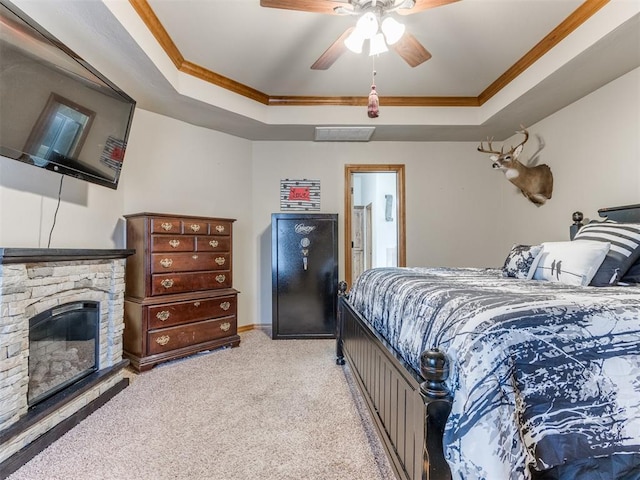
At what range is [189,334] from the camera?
2.89 metres

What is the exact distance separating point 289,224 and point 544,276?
7.80 feet

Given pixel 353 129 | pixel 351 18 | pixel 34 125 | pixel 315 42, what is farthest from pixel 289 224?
pixel 34 125

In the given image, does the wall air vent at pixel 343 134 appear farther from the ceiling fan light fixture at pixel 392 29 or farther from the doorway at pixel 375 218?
the ceiling fan light fixture at pixel 392 29

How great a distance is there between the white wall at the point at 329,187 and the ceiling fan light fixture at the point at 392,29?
6.46 ft

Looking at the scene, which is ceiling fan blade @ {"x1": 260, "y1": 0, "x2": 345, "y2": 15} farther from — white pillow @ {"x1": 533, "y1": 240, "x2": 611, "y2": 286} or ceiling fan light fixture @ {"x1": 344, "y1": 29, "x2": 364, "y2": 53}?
white pillow @ {"x1": 533, "y1": 240, "x2": 611, "y2": 286}

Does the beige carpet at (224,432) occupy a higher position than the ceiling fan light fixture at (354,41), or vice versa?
the ceiling fan light fixture at (354,41)

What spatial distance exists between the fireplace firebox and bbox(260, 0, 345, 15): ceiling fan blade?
2.07 meters

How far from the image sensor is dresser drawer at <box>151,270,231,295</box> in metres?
2.74

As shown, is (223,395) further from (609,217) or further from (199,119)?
(609,217)

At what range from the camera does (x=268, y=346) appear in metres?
3.30

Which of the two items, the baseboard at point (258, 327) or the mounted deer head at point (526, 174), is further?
the baseboard at point (258, 327)

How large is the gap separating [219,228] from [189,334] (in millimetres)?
1004

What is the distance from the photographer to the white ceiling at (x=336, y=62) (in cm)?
209

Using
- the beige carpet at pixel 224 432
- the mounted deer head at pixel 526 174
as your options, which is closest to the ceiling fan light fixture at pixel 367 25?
the mounted deer head at pixel 526 174
